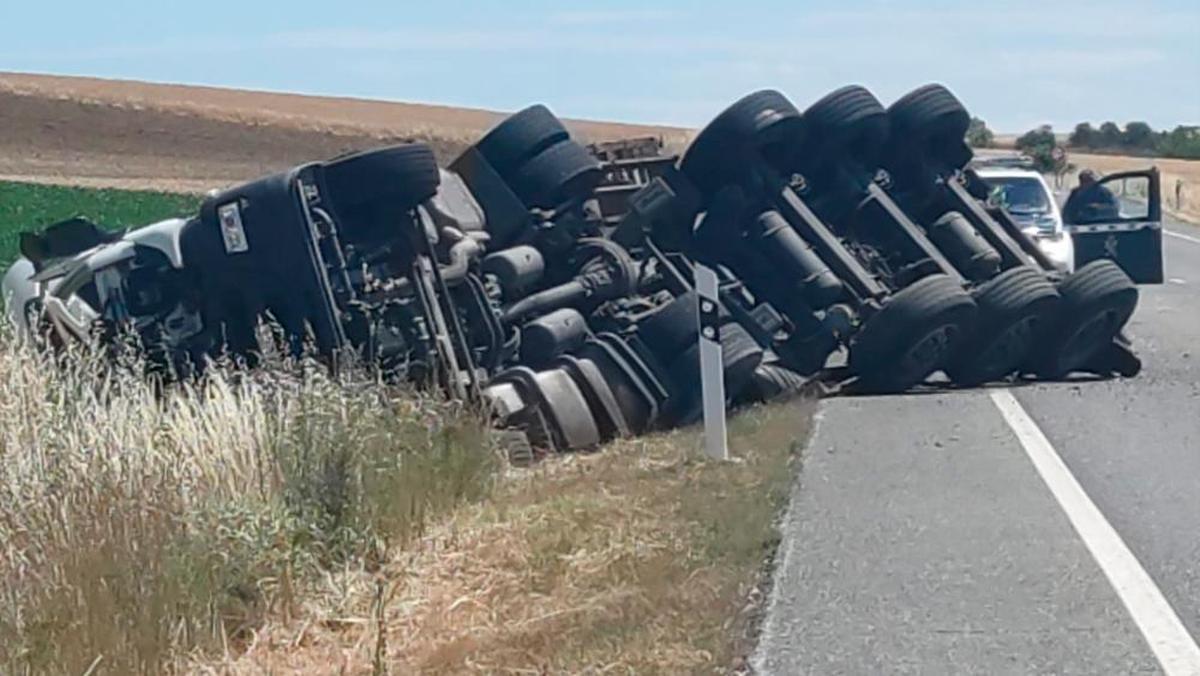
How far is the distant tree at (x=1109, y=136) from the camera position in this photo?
424 feet

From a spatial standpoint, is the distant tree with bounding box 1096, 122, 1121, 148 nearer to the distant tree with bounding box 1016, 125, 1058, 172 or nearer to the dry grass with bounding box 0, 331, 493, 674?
the distant tree with bounding box 1016, 125, 1058, 172

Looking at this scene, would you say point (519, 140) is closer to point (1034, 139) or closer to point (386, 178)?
point (386, 178)

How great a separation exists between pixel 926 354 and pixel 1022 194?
8.60 m

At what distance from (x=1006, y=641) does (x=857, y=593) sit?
89 centimetres

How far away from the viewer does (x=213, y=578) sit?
27.1ft

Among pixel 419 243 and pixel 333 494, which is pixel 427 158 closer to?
pixel 419 243

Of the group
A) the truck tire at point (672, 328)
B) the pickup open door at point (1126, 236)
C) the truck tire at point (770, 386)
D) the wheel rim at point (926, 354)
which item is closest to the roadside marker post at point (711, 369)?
the truck tire at point (672, 328)

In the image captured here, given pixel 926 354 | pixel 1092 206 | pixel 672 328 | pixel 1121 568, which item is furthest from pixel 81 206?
pixel 1121 568

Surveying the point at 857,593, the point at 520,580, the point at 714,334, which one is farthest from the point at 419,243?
the point at 857,593

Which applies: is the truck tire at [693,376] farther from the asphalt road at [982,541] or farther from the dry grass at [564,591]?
the dry grass at [564,591]

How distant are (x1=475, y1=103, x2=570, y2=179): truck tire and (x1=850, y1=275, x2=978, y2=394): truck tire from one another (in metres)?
3.02

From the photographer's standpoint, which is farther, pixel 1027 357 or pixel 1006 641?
pixel 1027 357

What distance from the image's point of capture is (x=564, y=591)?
8273 mm

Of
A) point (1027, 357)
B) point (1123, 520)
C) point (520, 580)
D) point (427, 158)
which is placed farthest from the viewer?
point (1027, 357)
